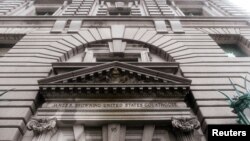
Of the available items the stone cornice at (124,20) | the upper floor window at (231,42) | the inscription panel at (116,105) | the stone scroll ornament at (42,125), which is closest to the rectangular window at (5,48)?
the stone cornice at (124,20)

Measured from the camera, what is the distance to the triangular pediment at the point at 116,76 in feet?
42.1

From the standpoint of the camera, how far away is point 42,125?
1105cm

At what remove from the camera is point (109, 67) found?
13.4 meters

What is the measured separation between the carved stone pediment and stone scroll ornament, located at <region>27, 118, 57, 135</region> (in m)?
1.67

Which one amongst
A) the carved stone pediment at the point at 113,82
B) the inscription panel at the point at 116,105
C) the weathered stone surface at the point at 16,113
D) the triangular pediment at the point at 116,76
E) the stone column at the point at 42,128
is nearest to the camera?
the stone column at the point at 42,128

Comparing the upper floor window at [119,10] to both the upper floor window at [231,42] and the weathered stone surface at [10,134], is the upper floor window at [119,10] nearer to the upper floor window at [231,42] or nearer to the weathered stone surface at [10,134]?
the upper floor window at [231,42]

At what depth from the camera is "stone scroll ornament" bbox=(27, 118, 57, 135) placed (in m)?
10.9

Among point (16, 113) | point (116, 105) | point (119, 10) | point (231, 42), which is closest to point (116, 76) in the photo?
point (116, 105)

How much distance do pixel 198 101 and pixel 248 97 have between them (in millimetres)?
2478

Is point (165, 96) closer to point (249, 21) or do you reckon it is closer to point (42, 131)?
point (42, 131)

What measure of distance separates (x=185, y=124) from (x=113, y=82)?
4.07 m

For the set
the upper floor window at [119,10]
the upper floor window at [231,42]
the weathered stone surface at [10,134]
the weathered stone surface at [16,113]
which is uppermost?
the upper floor window at [119,10]

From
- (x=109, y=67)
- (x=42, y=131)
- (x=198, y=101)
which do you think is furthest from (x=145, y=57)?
(x=42, y=131)

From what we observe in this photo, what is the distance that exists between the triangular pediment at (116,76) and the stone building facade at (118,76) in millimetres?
50
